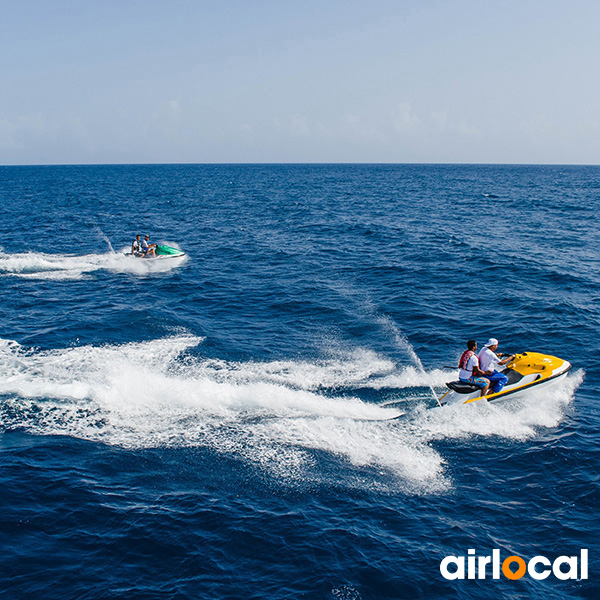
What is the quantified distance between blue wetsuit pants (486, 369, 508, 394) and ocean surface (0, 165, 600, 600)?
751 millimetres

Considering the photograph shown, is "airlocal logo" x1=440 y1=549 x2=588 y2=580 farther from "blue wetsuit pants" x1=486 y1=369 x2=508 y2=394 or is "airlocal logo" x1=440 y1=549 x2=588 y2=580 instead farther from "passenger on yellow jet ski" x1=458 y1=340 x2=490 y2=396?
"blue wetsuit pants" x1=486 y1=369 x2=508 y2=394

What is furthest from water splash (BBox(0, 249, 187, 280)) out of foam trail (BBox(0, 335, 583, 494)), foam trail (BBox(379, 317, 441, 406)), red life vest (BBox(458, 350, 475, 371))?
red life vest (BBox(458, 350, 475, 371))

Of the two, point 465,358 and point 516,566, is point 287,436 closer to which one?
point 465,358

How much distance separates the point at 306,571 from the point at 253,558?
131cm

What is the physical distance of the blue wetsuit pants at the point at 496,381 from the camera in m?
19.0

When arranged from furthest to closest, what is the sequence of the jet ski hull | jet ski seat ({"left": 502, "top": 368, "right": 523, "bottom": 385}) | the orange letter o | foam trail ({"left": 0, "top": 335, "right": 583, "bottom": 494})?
the jet ski hull, jet ski seat ({"left": 502, "top": 368, "right": 523, "bottom": 385}), foam trail ({"left": 0, "top": 335, "right": 583, "bottom": 494}), the orange letter o

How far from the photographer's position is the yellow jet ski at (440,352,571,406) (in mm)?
18906

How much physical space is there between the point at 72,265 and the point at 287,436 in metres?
30.5

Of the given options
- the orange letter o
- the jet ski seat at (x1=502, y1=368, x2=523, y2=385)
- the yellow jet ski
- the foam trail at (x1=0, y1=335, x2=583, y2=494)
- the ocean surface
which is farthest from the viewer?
the jet ski seat at (x1=502, y1=368, x2=523, y2=385)

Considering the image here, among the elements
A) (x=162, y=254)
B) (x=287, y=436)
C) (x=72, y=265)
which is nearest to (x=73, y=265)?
(x=72, y=265)

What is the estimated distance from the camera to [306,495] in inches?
563

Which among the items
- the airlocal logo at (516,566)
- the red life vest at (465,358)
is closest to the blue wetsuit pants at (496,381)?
the red life vest at (465,358)

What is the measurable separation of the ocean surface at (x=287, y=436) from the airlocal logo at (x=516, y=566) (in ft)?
0.67

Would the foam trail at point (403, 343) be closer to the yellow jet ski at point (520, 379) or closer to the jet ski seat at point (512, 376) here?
the yellow jet ski at point (520, 379)
